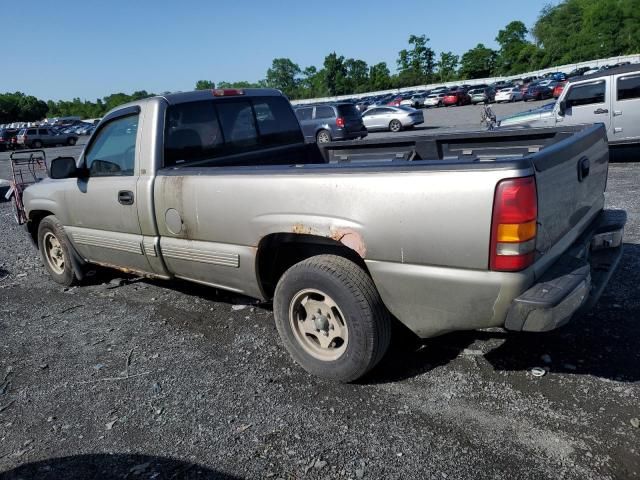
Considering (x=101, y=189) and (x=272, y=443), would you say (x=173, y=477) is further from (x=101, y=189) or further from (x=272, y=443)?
(x=101, y=189)

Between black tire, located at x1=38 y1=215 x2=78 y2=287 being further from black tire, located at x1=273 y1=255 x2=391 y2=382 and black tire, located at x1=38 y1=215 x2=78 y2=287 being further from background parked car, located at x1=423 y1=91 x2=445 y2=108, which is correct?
background parked car, located at x1=423 y1=91 x2=445 y2=108

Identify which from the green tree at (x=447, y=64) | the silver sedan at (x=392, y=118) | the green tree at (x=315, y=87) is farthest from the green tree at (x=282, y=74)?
the silver sedan at (x=392, y=118)

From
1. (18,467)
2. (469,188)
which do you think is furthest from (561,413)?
(18,467)

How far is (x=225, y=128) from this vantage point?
4.66 metres

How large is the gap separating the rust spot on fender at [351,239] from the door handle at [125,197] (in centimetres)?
200

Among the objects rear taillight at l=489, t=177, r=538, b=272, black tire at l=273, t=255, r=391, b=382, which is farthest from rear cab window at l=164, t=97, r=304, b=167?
rear taillight at l=489, t=177, r=538, b=272

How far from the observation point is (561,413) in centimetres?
290

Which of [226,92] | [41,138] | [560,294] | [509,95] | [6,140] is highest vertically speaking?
[226,92]

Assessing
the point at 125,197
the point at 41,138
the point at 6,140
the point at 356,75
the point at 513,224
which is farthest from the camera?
the point at 356,75

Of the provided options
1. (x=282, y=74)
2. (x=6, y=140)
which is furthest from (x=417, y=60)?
(x=6, y=140)

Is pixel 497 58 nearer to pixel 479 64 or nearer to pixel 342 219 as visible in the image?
A: pixel 479 64

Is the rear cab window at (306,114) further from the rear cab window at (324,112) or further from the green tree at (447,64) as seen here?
the green tree at (447,64)

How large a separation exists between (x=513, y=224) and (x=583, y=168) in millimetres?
1002

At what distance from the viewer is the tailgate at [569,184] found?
272 cm
